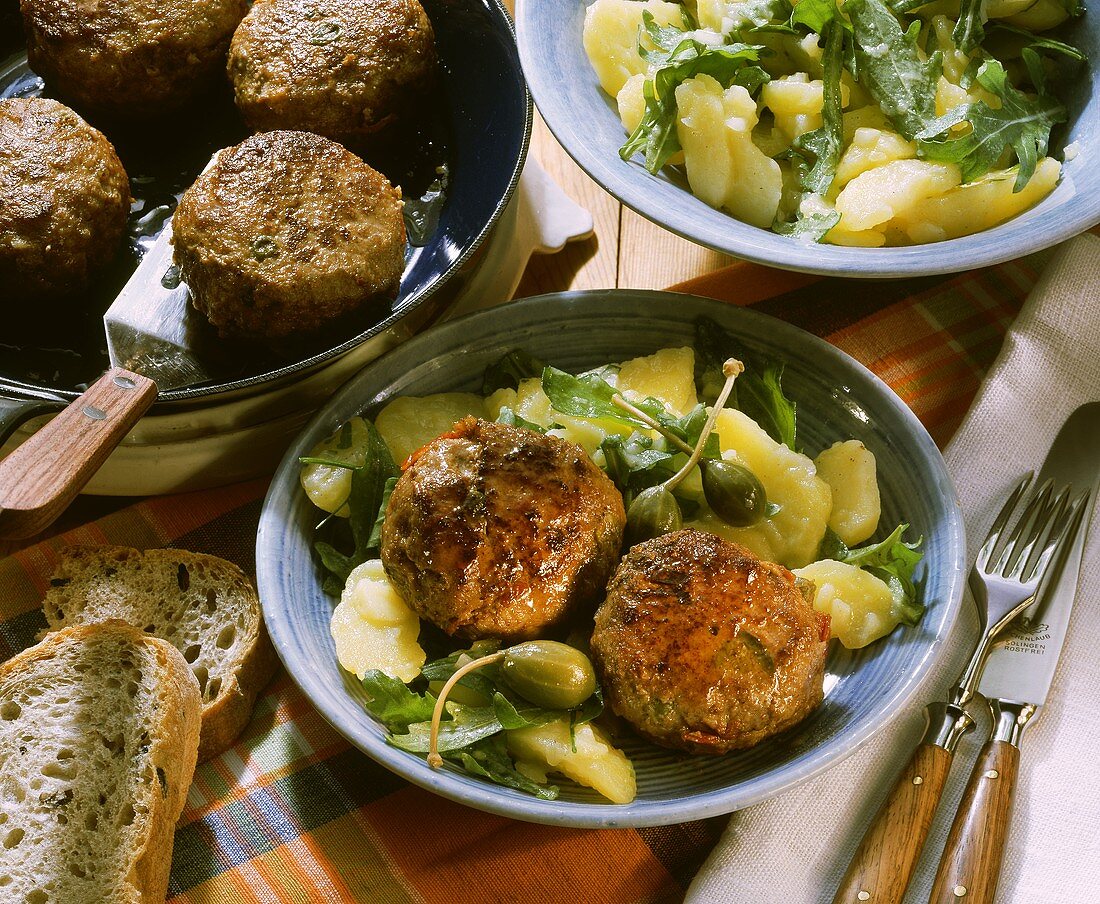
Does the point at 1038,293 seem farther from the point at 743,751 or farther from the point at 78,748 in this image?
the point at 78,748

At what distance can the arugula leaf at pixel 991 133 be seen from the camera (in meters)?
2.33

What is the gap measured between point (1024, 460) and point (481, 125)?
160cm

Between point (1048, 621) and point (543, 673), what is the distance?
108 centimetres

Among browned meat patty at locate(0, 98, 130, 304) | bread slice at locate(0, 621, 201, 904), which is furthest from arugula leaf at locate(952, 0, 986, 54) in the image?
bread slice at locate(0, 621, 201, 904)

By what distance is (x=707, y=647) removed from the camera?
1.83 metres

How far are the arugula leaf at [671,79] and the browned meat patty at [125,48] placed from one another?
1.30 m

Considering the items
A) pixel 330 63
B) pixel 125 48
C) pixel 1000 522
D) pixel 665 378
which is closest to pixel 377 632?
pixel 665 378

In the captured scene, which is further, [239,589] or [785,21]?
[785,21]

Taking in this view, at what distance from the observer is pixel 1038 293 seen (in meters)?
2.74

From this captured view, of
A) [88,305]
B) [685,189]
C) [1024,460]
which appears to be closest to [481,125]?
[685,189]

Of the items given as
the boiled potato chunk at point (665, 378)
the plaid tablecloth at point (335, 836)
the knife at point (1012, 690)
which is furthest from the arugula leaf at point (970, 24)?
the plaid tablecloth at point (335, 836)

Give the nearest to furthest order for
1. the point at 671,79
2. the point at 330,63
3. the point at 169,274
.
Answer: the point at 671,79 → the point at 169,274 → the point at 330,63

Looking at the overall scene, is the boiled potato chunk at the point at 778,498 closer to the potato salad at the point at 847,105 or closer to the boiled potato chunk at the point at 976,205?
the potato salad at the point at 847,105

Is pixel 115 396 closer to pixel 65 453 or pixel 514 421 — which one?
pixel 65 453
